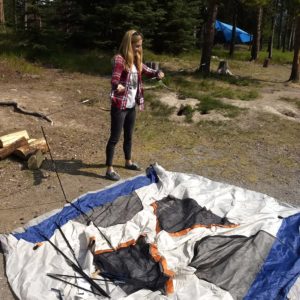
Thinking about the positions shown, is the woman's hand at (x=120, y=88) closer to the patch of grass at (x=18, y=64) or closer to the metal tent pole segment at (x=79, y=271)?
the metal tent pole segment at (x=79, y=271)

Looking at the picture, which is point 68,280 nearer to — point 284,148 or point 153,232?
point 153,232

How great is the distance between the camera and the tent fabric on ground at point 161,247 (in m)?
3.23

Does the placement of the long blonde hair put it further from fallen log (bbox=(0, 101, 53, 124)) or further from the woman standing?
fallen log (bbox=(0, 101, 53, 124))

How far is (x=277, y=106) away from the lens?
9.82 meters

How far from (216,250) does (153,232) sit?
0.64m

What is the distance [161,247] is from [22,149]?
3030 mm

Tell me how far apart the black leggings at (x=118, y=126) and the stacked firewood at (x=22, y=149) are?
1.08 m

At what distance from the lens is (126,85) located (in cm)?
512

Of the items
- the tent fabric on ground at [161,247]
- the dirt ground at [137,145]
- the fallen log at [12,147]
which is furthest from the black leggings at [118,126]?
the fallen log at [12,147]

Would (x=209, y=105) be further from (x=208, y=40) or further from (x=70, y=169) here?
(x=208, y=40)

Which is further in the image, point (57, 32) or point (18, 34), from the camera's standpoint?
point (57, 32)

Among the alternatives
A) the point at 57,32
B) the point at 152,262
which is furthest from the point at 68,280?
the point at 57,32

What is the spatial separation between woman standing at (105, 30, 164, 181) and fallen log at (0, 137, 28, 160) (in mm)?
1414

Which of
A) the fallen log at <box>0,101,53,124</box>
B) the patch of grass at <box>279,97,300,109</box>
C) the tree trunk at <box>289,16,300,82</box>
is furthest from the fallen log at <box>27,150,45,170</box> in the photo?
the tree trunk at <box>289,16,300,82</box>
